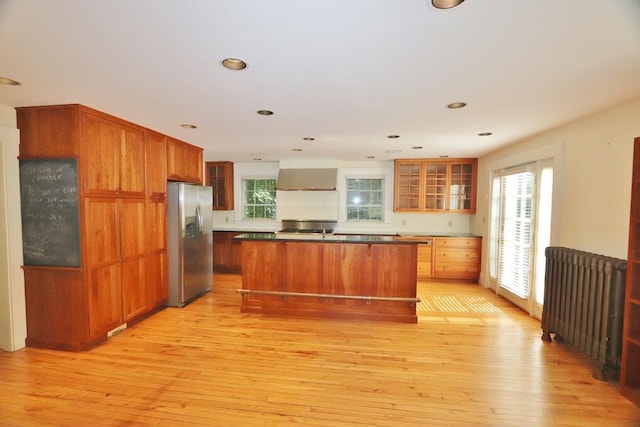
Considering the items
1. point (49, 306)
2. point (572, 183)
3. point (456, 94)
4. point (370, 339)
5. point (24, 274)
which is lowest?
point (370, 339)

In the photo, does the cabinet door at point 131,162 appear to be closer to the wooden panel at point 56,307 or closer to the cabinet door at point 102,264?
the cabinet door at point 102,264

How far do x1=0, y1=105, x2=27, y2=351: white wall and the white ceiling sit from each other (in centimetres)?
31

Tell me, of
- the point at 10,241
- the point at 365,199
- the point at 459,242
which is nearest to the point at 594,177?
the point at 459,242

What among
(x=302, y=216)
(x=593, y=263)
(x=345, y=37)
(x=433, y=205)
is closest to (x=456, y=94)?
(x=345, y=37)

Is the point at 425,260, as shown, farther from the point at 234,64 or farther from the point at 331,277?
the point at 234,64

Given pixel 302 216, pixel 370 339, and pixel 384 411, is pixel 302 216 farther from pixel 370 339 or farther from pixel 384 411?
pixel 384 411

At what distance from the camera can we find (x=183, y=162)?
14.0ft

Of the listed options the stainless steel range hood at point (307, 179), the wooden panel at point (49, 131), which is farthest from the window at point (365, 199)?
the wooden panel at point (49, 131)

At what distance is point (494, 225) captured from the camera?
15.5 feet

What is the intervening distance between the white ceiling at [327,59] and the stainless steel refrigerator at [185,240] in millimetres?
1197

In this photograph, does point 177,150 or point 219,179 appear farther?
point 219,179

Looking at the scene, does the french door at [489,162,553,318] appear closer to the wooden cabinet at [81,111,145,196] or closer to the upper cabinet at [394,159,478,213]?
the upper cabinet at [394,159,478,213]

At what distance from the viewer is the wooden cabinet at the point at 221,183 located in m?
6.27

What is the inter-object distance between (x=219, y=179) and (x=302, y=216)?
6.78ft
